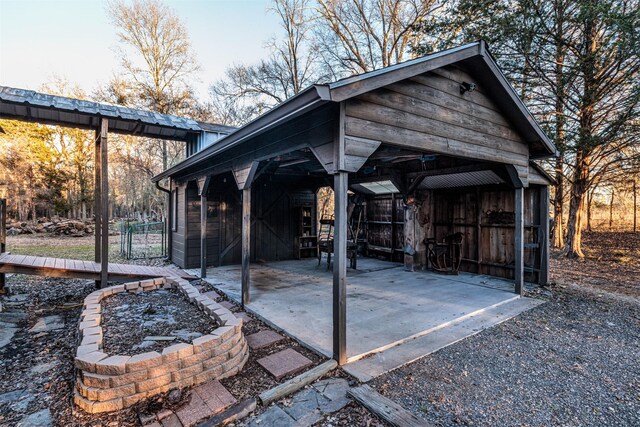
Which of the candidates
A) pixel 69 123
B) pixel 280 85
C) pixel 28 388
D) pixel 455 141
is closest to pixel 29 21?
pixel 69 123

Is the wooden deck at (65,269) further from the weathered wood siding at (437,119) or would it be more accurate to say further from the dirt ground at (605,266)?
the dirt ground at (605,266)

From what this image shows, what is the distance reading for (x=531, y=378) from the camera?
2.47 m

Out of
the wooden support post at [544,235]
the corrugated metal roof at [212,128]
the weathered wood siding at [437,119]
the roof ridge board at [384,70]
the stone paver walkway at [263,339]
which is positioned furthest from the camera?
the corrugated metal roof at [212,128]

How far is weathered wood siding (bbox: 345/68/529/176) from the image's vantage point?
2.81 m

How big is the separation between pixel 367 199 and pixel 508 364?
6.34 meters

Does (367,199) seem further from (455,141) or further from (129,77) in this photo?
(129,77)

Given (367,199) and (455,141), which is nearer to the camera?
(455,141)

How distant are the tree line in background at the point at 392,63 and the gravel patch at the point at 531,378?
5.43 meters

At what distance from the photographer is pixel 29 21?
762 centimetres

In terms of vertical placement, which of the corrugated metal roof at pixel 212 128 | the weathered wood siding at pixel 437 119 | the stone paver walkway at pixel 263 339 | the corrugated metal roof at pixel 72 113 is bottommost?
the stone paver walkway at pixel 263 339

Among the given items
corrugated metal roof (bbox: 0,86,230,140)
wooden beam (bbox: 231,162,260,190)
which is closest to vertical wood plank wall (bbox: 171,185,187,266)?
corrugated metal roof (bbox: 0,86,230,140)

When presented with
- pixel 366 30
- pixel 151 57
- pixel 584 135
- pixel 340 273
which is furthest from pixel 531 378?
pixel 151 57

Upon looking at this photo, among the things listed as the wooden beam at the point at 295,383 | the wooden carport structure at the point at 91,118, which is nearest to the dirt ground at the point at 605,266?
the wooden beam at the point at 295,383

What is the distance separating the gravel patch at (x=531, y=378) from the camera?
2035 millimetres
